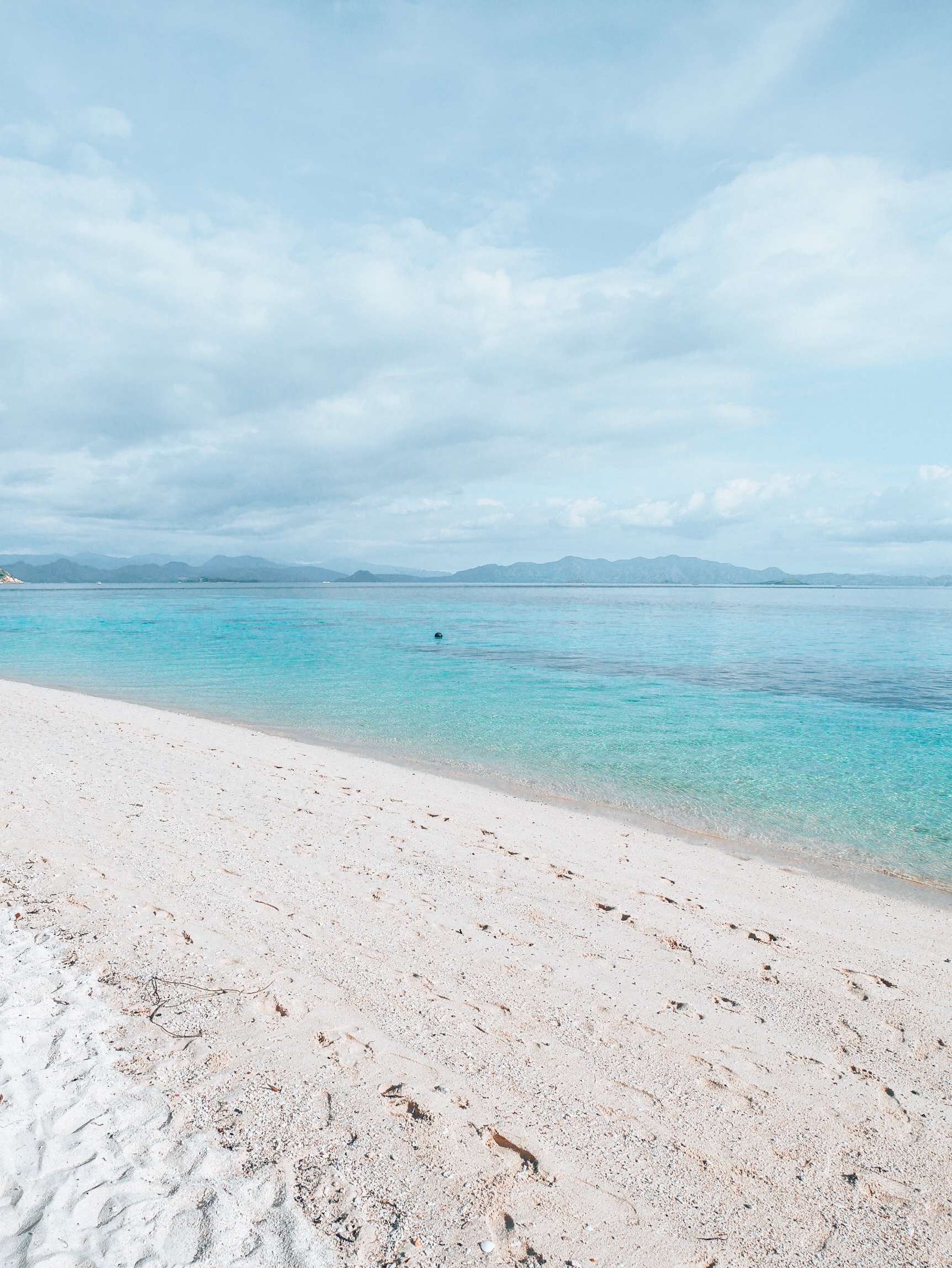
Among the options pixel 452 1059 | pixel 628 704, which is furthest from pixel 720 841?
pixel 628 704

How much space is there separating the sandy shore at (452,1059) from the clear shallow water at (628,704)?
4978 millimetres

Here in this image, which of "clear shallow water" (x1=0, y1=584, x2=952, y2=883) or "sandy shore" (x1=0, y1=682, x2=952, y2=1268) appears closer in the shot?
"sandy shore" (x1=0, y1=682, x2=952, y2=1268)

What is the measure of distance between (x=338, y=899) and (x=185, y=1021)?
2554 millimetres

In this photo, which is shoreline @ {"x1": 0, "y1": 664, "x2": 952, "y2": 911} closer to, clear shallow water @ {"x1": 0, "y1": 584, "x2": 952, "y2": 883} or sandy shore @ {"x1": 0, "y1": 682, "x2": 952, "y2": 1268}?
clear shallow water @ {"x1": 0, "y1": 584, "x2": 952, "y2": 883}

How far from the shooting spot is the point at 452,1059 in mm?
4809

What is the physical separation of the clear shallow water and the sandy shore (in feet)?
16.3

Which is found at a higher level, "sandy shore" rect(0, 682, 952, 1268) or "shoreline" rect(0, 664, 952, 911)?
"sandy shore" rect(0, 682, 952, 1268)

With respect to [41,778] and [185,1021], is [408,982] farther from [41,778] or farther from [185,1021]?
[41,778]

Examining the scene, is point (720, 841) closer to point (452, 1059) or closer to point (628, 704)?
point (452, 1059)

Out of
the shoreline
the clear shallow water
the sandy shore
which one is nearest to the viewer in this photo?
the sandy shore

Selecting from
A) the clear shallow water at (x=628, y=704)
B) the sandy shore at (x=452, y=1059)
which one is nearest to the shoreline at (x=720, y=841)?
the clear shallow water at (x=628, y=704)

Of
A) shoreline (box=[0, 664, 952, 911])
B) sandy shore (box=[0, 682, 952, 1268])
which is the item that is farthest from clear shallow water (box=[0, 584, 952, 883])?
sandy shore (box=[0, 682, 952, 1268])

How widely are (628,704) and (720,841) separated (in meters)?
13.3

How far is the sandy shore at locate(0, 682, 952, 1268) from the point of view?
140 inches
